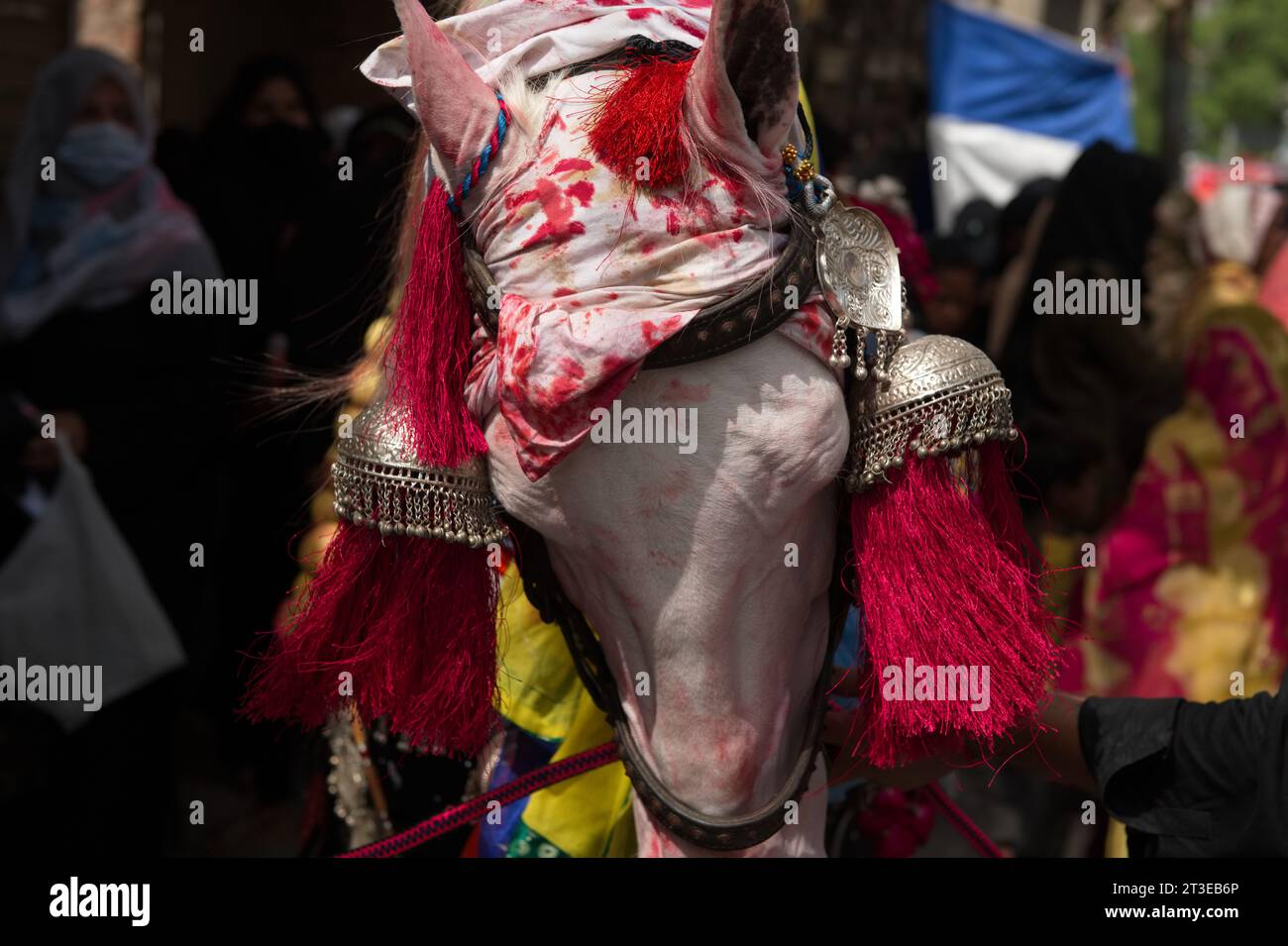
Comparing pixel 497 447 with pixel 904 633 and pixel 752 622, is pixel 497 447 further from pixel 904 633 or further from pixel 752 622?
pixel 904 633

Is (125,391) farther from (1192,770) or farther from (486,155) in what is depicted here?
(1192,770)

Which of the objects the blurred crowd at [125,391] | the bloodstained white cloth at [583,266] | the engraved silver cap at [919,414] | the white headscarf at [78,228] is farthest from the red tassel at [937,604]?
the white headscarf at [78,228]

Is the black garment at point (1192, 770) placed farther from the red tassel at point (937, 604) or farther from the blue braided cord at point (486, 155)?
the blue braided cord at point (486, 155)

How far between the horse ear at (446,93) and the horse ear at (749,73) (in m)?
0.25

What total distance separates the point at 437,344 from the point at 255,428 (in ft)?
14.3

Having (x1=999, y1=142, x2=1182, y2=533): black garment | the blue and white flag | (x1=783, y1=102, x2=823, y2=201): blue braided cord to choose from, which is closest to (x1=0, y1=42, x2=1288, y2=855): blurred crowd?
(x1=999, y1=142, x2=1182, y2=533): black garment

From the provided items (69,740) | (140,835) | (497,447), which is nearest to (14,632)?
(69,740)

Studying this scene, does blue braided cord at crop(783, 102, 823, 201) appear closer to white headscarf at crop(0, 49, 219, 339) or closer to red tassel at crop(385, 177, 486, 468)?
red tassel at crop(385, 177, 486, 468)

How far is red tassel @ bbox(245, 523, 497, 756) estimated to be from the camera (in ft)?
6.40

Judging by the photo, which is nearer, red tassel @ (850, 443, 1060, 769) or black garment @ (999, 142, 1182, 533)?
red tassel @ (850, 443, 1060, 769)

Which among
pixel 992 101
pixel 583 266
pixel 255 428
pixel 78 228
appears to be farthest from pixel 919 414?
pixel 992 101

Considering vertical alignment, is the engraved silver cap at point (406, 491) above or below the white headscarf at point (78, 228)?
below

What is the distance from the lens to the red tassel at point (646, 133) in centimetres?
169
